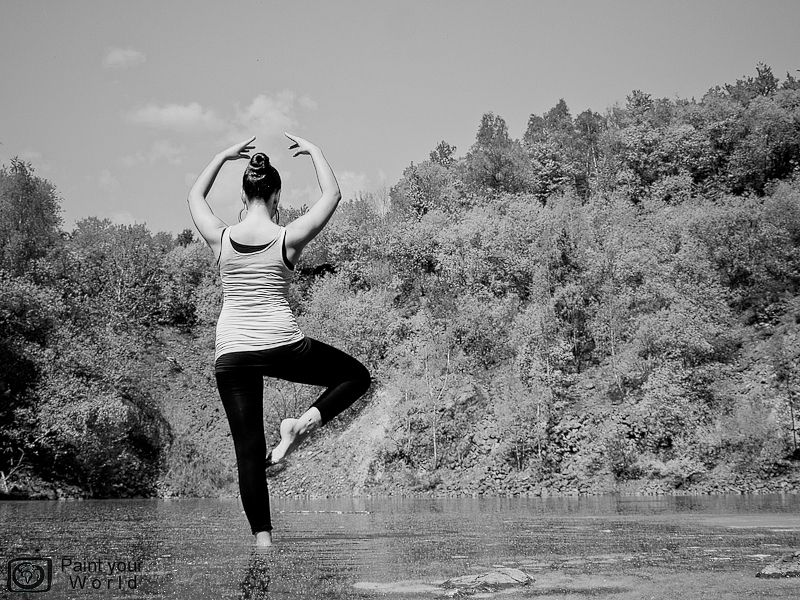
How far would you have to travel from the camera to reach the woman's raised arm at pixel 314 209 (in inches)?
159

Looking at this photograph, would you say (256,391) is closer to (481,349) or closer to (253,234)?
(253,234)

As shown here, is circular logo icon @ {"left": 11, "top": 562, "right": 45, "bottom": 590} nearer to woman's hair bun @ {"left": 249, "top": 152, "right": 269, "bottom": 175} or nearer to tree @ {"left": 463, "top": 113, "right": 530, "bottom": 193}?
woman's hair bun @ {"left": 249, "top": 152, "right": 269, "bottom": 175}

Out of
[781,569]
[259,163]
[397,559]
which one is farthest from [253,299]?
[781,569]

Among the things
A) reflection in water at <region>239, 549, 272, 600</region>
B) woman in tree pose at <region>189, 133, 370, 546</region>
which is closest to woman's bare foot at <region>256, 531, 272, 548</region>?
woman in tree pose at <region>189, 133, 370, 546</region>

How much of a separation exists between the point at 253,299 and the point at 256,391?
496 millimetres

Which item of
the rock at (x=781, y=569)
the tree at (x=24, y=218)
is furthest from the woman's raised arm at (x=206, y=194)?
the tree at (x=24, y=218)

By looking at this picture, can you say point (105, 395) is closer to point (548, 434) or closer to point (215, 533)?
point (548, 434)

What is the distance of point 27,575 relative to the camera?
3.94m

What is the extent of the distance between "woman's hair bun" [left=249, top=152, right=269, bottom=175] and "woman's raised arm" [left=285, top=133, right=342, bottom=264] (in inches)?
12.0

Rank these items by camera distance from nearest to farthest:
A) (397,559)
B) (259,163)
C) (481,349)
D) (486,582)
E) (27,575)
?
(486,582)
(27,575)
(259,163)
(397,559)
(481,349)

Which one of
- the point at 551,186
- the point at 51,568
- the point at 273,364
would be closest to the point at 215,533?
the point at 51,568

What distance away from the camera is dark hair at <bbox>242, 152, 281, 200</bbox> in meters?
4.19

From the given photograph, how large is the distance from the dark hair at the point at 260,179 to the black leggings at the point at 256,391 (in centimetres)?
86

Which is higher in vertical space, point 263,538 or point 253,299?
point 253,299
